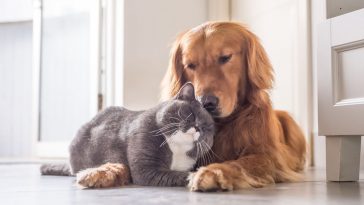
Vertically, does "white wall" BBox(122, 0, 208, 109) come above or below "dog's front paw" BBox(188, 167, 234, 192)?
above

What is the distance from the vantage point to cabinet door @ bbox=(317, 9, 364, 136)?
129cm

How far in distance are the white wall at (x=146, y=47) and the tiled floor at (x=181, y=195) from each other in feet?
3.79

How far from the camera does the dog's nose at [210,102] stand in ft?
4.20

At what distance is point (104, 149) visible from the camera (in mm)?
1368

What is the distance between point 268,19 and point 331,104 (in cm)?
110

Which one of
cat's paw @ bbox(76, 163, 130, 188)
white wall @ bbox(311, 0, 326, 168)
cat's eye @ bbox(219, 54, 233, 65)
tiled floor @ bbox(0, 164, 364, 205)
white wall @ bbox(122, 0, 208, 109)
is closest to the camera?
tiled floor @ bbox(0, 164, 364, 205)

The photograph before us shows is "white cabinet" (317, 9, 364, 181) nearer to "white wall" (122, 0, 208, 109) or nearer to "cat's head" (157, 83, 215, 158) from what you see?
"cat's head" (157, 83, 215, 158)

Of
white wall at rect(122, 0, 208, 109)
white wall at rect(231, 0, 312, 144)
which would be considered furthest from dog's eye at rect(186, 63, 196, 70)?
white wall at rect(122, 0, 208, 109)

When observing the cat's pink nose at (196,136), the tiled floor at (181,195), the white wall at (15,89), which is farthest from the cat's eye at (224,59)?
the white wall at (15,89)

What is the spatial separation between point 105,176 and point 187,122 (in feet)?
0.79

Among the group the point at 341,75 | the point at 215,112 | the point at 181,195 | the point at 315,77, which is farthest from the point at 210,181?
the point at 315,77

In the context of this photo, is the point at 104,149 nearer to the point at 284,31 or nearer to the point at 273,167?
the point at 273,167

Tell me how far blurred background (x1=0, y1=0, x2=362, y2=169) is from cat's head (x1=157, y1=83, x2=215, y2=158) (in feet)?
2.31

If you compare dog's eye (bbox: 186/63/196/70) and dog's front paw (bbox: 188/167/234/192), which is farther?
dog's eye (bbox: 186/63/196/70)
